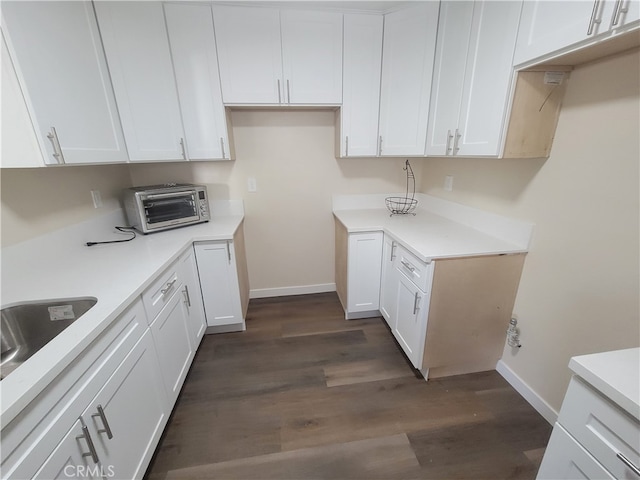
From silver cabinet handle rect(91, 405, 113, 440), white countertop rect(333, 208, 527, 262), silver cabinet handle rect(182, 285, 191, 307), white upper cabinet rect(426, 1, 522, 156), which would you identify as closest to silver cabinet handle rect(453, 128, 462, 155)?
white upper cabinet rect(426, 1, 522, 156)

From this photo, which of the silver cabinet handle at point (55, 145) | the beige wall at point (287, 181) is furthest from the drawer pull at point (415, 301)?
the silver cabinet handle at point (55, 145)

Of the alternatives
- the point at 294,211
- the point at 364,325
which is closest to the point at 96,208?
the point at 294,211

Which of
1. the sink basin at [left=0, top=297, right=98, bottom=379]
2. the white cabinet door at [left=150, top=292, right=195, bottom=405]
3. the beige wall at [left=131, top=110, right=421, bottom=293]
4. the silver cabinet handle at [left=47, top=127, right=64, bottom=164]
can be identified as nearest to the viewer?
the sink basin at [left=0, top=297, right=98, bottom=379]

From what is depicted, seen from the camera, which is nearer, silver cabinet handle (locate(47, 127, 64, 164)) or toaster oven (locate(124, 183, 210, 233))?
silver cabinet handle (locate(47, 127, 64, 164))

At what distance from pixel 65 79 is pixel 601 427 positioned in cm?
244

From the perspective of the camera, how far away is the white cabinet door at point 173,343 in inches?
53.6

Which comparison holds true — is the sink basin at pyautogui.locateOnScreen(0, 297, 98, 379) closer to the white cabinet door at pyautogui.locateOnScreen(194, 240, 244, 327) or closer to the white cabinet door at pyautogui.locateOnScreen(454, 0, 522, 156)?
the white cabinet door at pyautogui.locateOnScreen(194, 240, 244, 327)

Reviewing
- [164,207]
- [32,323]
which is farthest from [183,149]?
[32,323]

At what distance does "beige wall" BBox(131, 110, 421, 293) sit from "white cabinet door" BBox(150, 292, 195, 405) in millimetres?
1037

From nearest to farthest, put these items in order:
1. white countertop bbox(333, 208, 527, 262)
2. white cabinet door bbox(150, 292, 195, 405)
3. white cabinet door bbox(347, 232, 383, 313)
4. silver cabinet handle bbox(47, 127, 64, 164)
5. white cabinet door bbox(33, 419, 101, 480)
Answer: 1. white cabinet door bbox(33, 419, 101, 480)
2. silver cabinet handle bbox(47, 127, 64, 164)
3. white cabinet door bbox(150, 292, 195, 405)
4. white countertop bbox(333, 208, 527, 262)
5. white cabinet door bbox(347, 232, 383, 313)

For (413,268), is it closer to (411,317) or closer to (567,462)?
(411,317)

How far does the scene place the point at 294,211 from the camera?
2.54m

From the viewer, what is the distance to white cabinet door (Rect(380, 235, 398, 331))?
1.95 metres

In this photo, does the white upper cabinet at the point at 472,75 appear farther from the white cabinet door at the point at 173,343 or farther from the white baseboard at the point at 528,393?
the white cabinet door at the point at 173,343
